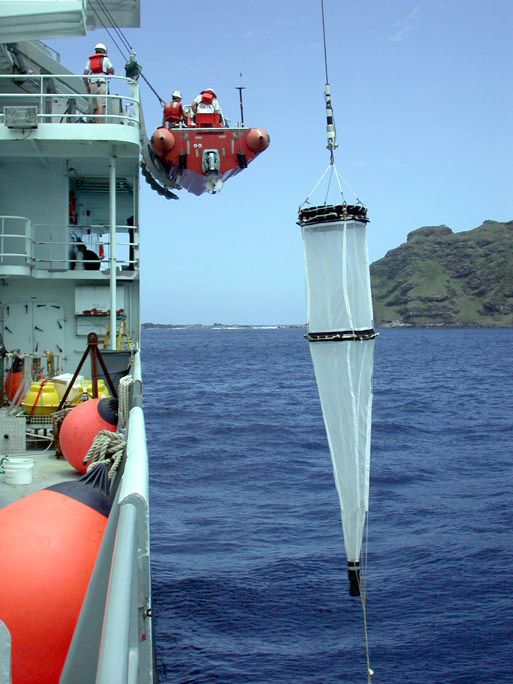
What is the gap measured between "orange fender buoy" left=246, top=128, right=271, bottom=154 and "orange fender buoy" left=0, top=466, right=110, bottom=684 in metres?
17.7

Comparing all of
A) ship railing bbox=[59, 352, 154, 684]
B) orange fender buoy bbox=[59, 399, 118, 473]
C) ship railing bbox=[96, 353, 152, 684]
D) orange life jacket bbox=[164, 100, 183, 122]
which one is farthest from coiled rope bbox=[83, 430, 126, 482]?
orange life jacket bbox=[164, 100, 183, 122]

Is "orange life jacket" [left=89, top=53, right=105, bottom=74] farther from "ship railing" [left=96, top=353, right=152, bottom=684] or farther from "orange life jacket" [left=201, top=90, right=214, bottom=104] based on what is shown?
"ship railing" [left=96, top=353, right=152, bottom=684]

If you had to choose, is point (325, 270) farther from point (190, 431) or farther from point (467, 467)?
point (190, 431)

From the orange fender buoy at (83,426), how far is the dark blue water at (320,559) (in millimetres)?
3842

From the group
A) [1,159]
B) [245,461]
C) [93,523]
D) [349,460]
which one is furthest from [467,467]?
[93,523]

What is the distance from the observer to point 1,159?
1341 centimetres

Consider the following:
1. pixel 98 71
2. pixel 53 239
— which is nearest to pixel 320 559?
pixel 53 239

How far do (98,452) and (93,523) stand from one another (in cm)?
195

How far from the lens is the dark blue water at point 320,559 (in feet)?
32.8

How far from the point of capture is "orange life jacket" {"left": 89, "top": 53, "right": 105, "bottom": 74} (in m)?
13.5

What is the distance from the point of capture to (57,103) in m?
13.8

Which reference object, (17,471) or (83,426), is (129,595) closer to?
(17,471)

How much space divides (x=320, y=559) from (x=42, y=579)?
1049 cm

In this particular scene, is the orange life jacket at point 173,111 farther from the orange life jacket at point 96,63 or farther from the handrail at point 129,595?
the handrail at point 129,595
